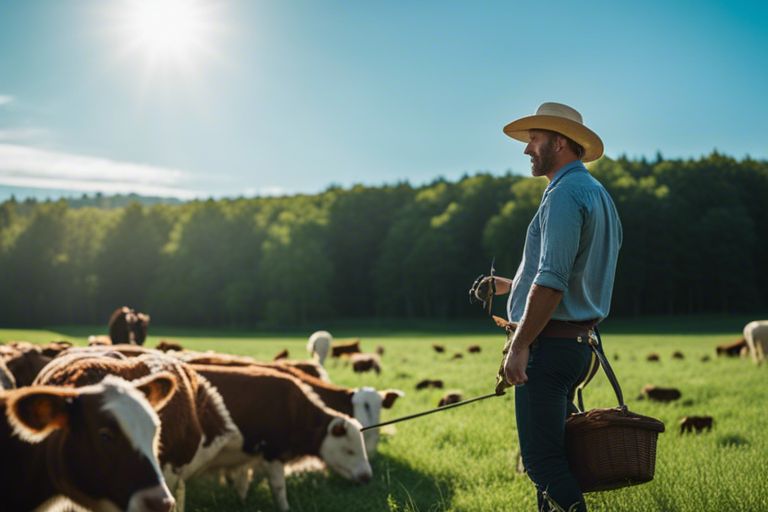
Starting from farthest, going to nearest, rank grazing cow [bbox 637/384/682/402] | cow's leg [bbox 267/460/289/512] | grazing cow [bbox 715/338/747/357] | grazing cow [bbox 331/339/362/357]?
grazing cow [bbox 715/338/747/357] → grazing cow [bbox 331/339/362/357] → grazing cow [bbox 637/384/682/402] → cow's leg [bbox 267/460/289/512]

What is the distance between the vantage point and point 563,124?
15.7 feet

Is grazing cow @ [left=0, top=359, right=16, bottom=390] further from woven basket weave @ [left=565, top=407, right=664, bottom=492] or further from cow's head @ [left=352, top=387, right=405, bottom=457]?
woven basket weave @ [left=565, top=407, right=664, bottom=492]

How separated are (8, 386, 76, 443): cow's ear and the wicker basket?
3.34 meters

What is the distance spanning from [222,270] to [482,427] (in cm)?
8551

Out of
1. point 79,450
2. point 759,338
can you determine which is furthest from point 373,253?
point 79,450

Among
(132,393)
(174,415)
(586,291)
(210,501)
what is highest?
(586,291)

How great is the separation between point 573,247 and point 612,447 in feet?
4.25

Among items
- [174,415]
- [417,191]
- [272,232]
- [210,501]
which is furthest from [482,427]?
[417,191]

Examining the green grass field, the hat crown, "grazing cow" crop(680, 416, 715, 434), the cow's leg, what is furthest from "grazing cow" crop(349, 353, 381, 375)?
the hat crown

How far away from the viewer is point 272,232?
9000cm

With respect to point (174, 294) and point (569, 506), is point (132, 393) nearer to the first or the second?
point (569, 506)

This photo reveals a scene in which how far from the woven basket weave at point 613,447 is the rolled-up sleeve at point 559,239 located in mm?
917

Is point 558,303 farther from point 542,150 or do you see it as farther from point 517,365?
point 542,150

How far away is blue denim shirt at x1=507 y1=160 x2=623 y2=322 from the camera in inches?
171
